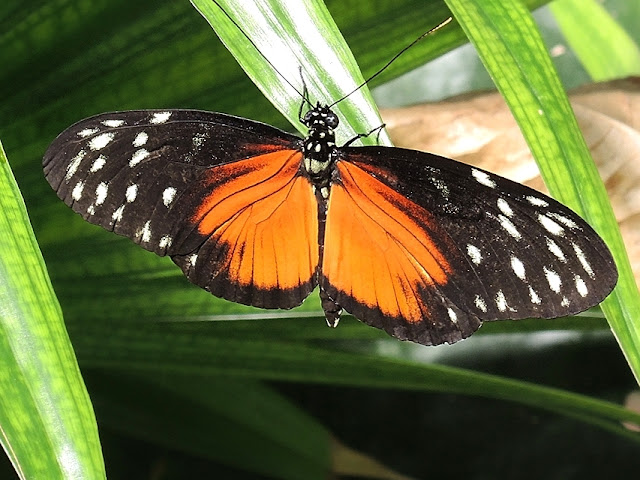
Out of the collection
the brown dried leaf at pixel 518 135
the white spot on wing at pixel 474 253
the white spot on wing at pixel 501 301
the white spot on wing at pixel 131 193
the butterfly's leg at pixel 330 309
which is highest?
the brown dried leaf at pixel 518 135

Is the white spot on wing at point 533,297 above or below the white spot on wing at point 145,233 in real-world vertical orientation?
below

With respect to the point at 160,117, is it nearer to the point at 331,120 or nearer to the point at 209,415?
the point at 331,120

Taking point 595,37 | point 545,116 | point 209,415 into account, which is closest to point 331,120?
point 545,116

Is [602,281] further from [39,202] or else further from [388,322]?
[39,202]

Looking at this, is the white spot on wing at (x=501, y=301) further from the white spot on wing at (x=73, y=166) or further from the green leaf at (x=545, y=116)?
the white spot on wing at (x=73, y=166)

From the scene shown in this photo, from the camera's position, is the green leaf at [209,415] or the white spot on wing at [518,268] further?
the green leaf at [209,415]

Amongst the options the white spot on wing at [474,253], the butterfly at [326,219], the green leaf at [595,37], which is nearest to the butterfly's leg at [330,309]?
the butterfly at [326,219]
